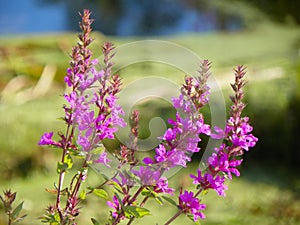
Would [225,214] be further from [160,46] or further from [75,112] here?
[160,46]

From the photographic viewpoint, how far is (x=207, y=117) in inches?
97.0

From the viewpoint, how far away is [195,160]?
2.41 metres

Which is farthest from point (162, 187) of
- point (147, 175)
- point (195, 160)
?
point (195, 160)

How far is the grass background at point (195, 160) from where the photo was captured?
6.01ft

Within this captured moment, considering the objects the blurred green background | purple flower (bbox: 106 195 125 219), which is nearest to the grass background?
the blurred green background

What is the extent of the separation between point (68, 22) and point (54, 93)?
709 cm

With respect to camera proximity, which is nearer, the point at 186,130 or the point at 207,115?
the point at 186,130

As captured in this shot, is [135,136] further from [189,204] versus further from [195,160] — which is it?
[195,160]

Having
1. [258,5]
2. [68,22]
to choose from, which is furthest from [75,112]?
[68,22]

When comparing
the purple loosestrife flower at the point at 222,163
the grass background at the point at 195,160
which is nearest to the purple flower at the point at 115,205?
the purple loosestrife flower at the point at 222,163

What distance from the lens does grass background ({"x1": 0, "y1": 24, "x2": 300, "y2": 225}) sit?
183 cm

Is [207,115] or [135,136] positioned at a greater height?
[207,115]

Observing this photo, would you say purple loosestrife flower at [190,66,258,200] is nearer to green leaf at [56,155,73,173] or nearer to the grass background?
green leaf at [56,155,73,173]

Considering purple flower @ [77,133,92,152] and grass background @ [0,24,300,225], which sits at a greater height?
grass background @ [0,24,300,225]
